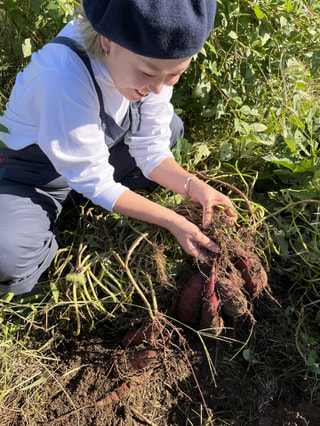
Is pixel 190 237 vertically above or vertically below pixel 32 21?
below

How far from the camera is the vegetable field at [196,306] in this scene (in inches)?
58.7

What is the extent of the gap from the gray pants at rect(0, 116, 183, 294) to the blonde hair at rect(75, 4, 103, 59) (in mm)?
434

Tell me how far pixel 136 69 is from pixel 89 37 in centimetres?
22

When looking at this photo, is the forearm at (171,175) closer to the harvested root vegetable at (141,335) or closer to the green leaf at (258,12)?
the harvested root vegetable at (141,335)

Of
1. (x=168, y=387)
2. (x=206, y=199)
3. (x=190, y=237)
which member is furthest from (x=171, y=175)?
(x=168, y=387)

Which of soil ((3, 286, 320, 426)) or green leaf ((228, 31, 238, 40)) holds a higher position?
green leaf ((228, 31, 238, 40))

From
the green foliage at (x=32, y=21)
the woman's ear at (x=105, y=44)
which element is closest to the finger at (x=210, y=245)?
the woman's ear at (x=105, y=44)

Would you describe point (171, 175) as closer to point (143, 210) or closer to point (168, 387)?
point (143, 210)

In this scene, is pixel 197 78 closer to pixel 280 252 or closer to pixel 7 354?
pixel 280 252

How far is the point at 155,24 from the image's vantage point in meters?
1.00

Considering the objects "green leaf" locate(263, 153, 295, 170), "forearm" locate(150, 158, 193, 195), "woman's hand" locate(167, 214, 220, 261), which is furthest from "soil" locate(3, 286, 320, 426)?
"green leaf" locate(263, 153, 295, 170)

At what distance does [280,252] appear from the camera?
178 centimetres

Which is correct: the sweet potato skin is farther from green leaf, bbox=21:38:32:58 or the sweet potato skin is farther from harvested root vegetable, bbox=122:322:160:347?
green leaf, bbox=21:38:32:58

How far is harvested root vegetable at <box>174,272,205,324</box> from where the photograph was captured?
155cm
